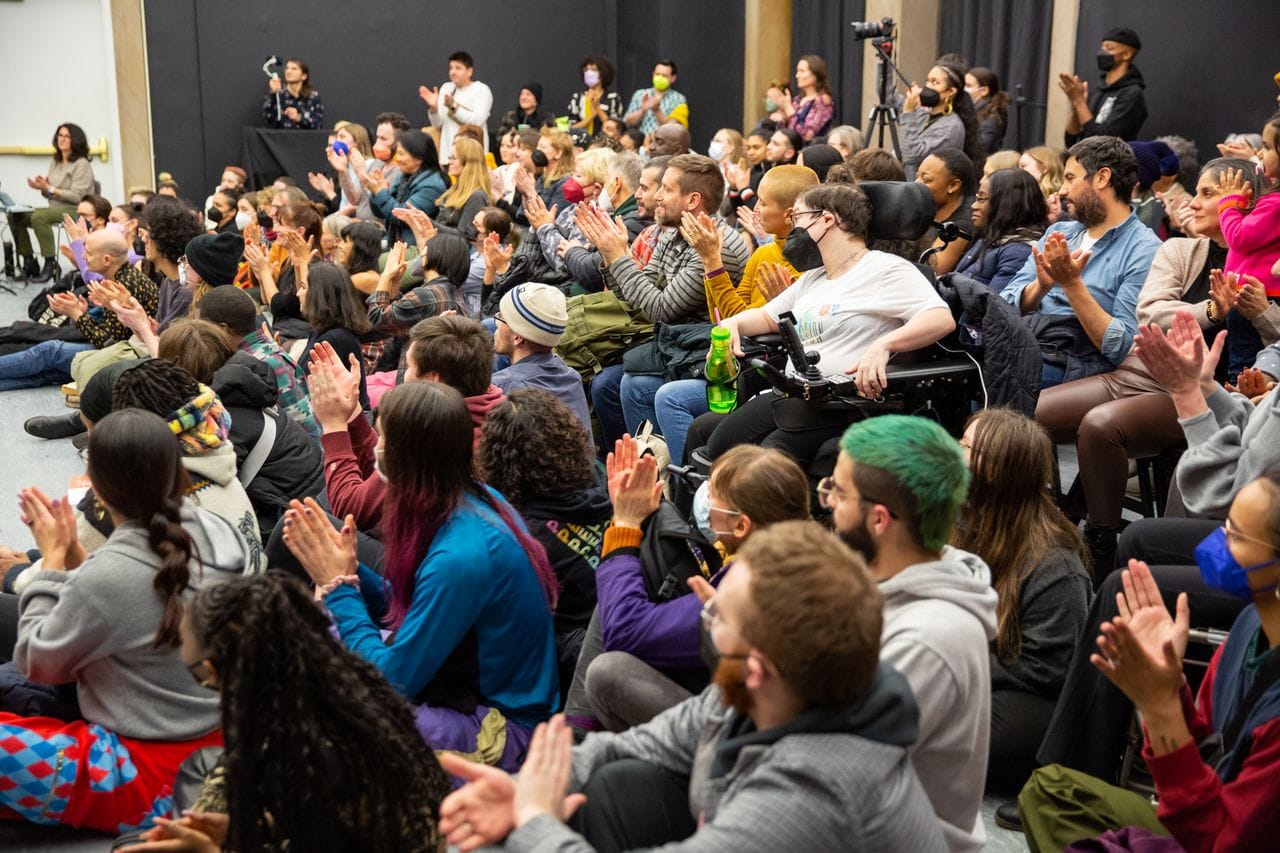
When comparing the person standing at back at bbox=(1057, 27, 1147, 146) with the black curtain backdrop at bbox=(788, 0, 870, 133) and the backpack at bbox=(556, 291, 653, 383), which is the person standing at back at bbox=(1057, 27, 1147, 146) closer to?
the black curtain backdrop at bbox=(788, 0, 870, 133)

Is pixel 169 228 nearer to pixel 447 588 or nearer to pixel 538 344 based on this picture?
pixel 538 344

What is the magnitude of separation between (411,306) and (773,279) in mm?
1528

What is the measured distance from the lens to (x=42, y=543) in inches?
99.0

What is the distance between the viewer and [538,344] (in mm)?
3986

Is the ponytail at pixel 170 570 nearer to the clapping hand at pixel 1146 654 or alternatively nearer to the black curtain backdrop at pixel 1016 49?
the clapping hand at pixel 1146 654

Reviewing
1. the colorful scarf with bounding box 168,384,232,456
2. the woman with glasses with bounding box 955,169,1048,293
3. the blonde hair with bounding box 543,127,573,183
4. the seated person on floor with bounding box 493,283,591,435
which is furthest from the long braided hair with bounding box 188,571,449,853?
the blonde hair with bounding box 543,127,573,183

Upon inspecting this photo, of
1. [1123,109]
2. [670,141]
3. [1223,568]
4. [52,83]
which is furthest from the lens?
[52,83]

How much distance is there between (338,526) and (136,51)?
9.51 meters

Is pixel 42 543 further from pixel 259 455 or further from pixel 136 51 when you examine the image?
pixel 136 51

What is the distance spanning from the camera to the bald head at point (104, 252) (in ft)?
18.2

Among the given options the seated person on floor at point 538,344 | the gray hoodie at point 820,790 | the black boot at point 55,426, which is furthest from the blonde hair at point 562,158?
the gray hoodie at point 820,790

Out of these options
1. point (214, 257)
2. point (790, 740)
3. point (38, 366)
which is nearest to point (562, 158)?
point (214, 257)

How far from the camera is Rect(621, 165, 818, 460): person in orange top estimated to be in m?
4.16

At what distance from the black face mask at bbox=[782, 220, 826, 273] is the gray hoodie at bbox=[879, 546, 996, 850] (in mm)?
1821
